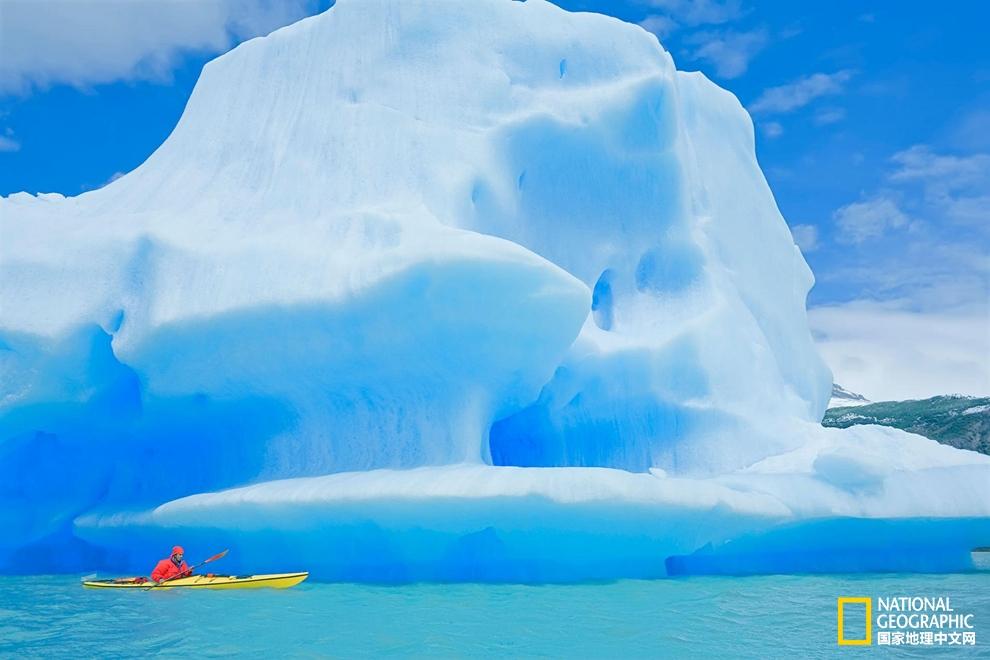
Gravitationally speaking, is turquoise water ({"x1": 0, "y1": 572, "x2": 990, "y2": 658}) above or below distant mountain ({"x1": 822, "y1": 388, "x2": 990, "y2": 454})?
below

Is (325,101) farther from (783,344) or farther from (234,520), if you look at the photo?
(783,344)

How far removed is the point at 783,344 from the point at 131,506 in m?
9.38

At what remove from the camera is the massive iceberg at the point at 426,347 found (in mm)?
9344

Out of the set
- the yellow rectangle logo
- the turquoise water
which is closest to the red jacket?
the turquoise water

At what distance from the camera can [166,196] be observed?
11.3 metres

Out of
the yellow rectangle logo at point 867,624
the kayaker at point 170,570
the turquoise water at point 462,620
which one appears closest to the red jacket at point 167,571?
the kayaker at point 170,570

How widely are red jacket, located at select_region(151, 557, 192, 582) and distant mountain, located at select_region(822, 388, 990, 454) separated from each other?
1910 cm

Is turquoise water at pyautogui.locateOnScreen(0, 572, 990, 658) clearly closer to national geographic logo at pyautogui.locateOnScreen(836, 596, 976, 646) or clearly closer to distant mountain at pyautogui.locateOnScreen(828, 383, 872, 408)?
national geographic logo at pyautogui.locateOnScreen(836, 596, 976, 646)

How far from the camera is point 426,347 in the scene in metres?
9.80

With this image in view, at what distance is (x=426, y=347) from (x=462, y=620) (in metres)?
3.36

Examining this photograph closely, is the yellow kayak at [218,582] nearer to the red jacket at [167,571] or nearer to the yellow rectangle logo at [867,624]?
the red jacket at [167,571]

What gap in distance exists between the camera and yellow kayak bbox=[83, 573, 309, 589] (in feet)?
29.3

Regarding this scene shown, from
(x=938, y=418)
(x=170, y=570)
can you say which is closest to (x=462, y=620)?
(x=170, y=570)

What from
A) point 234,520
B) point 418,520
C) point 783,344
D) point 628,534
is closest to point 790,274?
point 783,344
